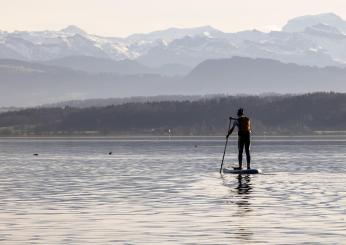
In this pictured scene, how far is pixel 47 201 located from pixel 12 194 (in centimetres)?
425

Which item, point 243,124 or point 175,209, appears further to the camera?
point 243,124

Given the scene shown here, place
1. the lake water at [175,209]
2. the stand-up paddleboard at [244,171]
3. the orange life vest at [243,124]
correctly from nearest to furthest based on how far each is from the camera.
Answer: the lake water at [175,209] < the stand-up paddleboard at [244,171] < the orange life vest at [243,124]

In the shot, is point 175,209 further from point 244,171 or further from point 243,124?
point 243,124

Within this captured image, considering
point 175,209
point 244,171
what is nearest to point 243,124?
point 244,171

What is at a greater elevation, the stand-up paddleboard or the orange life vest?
the orange life vest

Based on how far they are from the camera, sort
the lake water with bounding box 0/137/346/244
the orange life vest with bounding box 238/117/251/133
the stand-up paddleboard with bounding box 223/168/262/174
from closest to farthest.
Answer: the lake water with bounding box 0/137/346/244 → the stand-up paddleboard with bounding box 223/168/262/174 → the orange life vest with bounding box 238/117/251/133

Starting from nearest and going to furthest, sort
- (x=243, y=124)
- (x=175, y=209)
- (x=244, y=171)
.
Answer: (x=175, y=209) → (x=244, y=171) → (x=243, y=124)

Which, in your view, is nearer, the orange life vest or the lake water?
the lake water

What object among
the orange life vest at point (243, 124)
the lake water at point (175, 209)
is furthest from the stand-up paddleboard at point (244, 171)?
the orange life vest at point (243, 124)

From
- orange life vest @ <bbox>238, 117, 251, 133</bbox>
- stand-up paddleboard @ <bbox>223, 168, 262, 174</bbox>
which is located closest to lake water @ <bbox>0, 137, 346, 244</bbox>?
stand-up paddleboard @ <bbox>223, 168, 262, 174</bbox>

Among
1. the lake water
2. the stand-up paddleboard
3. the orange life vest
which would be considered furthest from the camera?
the orange life vest

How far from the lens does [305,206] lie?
34562 mm

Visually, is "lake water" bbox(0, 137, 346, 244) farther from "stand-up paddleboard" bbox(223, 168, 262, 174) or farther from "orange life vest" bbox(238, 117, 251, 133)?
"orange life vest" bbox(238, 117, 251, 133)

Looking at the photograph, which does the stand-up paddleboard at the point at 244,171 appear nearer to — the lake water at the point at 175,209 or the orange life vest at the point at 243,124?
the lake water at the point at 175,209
